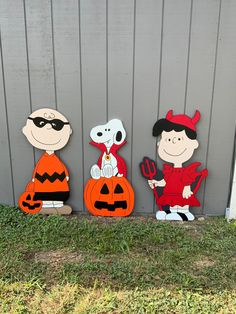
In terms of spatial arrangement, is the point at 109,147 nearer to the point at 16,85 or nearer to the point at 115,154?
the point at 115,154

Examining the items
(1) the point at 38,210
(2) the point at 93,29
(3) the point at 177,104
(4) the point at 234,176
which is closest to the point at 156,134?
(3) the point at 177,104

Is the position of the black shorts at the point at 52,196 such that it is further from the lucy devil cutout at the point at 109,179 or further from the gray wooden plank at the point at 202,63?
the gray wooden plank at the point at 202,63

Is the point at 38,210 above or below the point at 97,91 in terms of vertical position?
below

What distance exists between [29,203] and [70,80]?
1.08m

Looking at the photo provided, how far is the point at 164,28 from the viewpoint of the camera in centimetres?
236

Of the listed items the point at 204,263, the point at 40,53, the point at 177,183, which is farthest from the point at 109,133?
the point at 204,263

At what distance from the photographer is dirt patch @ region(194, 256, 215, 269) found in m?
2.14

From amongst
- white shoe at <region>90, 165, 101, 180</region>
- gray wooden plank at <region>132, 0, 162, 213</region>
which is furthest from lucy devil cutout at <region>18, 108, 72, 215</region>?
gray wooden plank at <region>132, 0, 162, 213</region>

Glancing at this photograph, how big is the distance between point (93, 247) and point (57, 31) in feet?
5.23

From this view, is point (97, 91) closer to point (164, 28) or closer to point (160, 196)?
point (164, 28)

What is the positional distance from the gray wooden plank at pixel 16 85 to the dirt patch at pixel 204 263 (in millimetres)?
1513

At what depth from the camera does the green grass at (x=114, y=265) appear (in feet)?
6.04

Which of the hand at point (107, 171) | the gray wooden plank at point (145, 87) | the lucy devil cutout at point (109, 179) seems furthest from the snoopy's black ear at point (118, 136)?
the hand at point (107, 171)

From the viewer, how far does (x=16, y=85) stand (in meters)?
2.54
